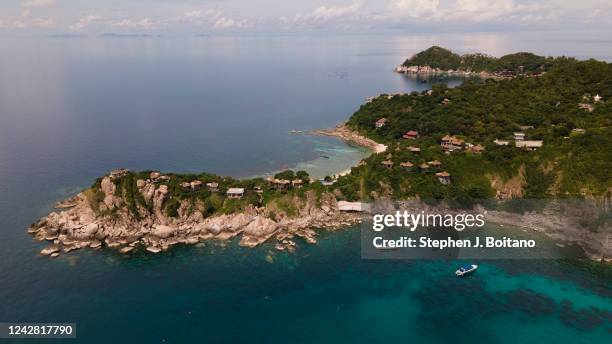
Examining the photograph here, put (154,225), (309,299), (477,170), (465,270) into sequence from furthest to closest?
(477,170), (154,225), (465,270), (309,299)

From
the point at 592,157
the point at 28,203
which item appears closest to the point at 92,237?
the point at 28,203

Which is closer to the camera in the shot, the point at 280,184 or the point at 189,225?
the point at 189,225

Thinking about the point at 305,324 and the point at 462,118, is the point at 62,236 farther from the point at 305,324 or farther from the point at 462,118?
the point at 462,118

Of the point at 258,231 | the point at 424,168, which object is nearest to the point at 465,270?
the point at 424,168

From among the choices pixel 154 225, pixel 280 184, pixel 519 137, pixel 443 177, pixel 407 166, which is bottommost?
pixel 154 225

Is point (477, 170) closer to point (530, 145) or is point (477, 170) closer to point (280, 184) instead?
point (530, 145)

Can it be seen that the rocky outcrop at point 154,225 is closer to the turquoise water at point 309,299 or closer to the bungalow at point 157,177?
the bungalow at point 157,177

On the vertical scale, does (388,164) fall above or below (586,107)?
below
